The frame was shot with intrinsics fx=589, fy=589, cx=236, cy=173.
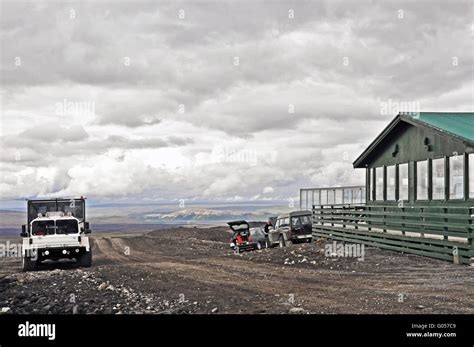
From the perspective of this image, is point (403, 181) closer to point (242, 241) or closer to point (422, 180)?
point (422, 180)

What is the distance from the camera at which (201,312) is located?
12.4 meters

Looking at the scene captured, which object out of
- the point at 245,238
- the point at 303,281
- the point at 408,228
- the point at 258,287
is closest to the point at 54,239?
the point at 258,287

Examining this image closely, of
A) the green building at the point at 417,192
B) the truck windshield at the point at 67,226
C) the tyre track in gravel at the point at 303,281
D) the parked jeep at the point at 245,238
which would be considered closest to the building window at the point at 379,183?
the green building at the point at 417,192

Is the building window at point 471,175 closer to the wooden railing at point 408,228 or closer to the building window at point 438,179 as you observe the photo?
the wooden railing at point 408,228

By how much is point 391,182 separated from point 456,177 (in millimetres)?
5846

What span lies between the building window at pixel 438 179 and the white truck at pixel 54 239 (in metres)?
14.0

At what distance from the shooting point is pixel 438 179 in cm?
2347

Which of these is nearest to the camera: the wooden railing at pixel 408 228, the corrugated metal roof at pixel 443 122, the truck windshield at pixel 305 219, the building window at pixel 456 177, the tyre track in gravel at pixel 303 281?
the tyre track in gravel at pixel 303 281

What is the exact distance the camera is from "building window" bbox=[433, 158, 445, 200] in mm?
23094

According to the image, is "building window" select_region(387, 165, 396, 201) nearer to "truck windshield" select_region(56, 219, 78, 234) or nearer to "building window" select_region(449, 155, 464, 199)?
"building window" select_region(449, 155, 464, 199)

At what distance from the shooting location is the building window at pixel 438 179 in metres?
23.1

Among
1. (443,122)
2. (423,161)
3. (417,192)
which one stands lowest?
(417,192)
